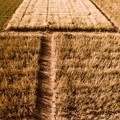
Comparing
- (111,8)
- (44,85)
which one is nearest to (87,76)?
(44,85)

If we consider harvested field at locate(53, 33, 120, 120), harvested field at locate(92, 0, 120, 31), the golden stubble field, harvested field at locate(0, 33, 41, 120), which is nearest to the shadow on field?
the golden stubble field

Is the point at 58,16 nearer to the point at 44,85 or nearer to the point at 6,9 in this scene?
the point at 6,9

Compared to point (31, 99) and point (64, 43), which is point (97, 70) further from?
point (31, 99)

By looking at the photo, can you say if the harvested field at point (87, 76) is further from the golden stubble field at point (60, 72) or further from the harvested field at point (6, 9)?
the harvested field at point (6, 9)

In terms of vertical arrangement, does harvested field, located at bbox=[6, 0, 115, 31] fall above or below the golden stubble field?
above

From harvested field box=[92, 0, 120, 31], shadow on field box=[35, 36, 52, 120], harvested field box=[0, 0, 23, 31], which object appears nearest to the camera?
shadow on field box=[35, 36, 52, 120]

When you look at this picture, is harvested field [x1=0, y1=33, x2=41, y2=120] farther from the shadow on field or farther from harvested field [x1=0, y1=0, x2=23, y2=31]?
harvested field [x1=0, y1=0, x2=23, y2=31]
